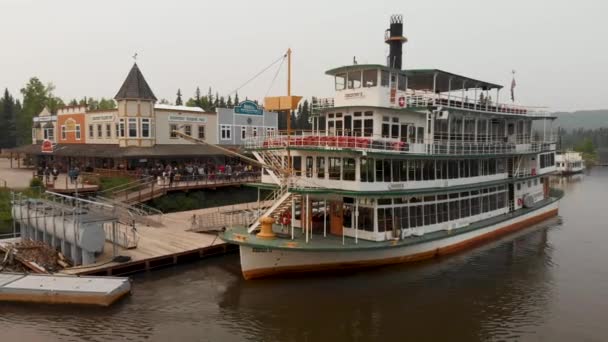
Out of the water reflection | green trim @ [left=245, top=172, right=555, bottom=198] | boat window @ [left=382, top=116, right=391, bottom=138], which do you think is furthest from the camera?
boat window @ [left=382, top=116, right=391, bottom=138]

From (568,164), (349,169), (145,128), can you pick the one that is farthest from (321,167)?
(568,164)

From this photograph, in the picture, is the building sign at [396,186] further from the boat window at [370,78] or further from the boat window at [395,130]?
the boat window at [370,78]

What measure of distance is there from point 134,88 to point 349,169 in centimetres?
2754

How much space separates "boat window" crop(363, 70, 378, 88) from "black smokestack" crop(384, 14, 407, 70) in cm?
723

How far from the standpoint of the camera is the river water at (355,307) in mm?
16172

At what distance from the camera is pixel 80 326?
16.3 m

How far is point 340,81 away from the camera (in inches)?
974

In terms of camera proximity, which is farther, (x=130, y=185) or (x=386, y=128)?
(x=130, y=185)

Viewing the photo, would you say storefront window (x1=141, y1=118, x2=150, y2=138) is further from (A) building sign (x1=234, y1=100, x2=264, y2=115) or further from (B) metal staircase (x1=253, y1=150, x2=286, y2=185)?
(B) metal staircase (x1=253, y1=150, x2=286, y2=185)

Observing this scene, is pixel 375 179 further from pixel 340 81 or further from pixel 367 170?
pixel 340 81

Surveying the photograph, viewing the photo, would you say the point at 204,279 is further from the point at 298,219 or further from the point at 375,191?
the point at 375,191

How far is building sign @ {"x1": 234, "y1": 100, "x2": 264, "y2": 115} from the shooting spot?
162 feet

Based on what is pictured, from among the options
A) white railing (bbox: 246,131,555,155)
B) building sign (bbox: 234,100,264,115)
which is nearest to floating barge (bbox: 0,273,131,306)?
white railing (bbox: 246,131,555,155)

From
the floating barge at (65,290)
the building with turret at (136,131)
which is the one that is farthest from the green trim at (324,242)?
the building with turret at (136,131)
